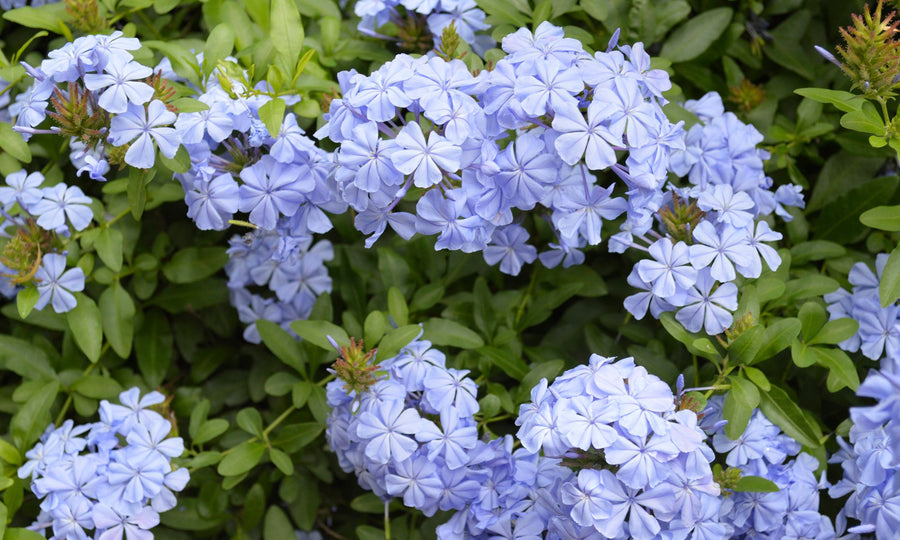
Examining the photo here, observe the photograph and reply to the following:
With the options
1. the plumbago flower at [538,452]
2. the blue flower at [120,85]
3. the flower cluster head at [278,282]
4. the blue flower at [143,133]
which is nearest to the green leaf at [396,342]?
the plumbago flower at [538,452]

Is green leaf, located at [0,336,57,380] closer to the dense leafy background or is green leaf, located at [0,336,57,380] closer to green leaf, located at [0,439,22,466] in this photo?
the dense leafy background

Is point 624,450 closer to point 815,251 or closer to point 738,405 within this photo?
point 738,405

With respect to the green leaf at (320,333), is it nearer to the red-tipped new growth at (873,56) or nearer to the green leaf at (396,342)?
the green leaf at (396,342)

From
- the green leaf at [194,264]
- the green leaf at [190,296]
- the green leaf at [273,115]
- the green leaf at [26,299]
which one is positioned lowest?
the green leaf at [190,296]

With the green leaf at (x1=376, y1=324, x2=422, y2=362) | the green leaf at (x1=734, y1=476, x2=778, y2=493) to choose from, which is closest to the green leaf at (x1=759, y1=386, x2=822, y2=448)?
the green leaf at (x1=734, y1=476, x2=778, y2=493)

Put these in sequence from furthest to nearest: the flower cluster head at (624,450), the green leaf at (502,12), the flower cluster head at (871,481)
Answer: the green leaf at (502,12) < the flower cluster head at (871,481) < the flower cluster head at (624,450)

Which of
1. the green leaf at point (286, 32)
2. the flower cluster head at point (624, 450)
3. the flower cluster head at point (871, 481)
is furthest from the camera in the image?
the green leaf at point (286, 32)

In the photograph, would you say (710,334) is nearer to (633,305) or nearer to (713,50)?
(633,305)
